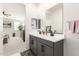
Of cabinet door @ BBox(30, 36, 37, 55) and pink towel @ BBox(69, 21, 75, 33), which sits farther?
cabinet door @ BBox(30, 36, 37, 55)

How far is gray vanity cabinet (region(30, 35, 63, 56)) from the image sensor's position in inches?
42.0

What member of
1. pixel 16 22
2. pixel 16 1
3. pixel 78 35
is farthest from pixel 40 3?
pixel 78 35

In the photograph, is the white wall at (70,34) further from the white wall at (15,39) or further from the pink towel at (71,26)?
the white wall at (15,39)

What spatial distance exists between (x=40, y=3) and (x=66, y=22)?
0.48 m

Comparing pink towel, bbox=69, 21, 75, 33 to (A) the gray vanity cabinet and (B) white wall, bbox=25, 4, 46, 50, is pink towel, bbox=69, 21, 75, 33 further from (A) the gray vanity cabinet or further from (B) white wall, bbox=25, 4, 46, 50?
(B) white wall, bbox=25, 4, 46, 50

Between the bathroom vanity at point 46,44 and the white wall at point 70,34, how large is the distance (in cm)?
9

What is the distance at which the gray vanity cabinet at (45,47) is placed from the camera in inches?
42.0

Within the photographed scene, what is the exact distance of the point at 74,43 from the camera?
A: 3.26ft

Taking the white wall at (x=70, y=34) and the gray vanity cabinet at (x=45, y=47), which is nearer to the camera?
the white wall at (x=70, y=34)

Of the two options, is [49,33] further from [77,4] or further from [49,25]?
[77,4]

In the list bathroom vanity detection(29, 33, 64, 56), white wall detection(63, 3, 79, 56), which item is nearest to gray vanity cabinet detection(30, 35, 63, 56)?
bathroom vanity detection(29, 33, 64, 56)

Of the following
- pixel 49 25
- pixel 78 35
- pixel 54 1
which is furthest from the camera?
pixel 49 25

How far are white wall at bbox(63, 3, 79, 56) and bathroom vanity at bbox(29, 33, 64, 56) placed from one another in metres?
0.09

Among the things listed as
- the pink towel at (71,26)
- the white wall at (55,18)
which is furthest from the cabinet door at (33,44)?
the pink towel at (71,26)
